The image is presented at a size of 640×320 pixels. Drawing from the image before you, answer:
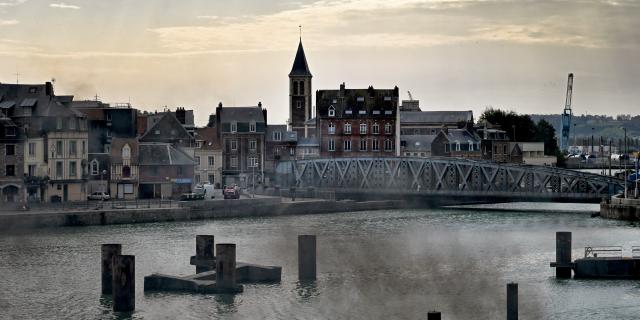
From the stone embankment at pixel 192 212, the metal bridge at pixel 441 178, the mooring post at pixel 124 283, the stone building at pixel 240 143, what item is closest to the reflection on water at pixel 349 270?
the mooring post at pixel 124 283

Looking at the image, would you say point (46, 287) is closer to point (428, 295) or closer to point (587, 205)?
point (428, 295)

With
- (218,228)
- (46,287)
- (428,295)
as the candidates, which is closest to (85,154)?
(218,228)

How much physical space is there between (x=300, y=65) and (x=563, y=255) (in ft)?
411

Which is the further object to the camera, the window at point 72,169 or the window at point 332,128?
the window at point 332,128

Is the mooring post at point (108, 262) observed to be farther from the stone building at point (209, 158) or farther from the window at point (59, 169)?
the stone building at point (209, 158)

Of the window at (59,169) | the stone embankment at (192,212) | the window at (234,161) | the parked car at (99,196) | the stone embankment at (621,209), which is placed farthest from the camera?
the window at (234,161)

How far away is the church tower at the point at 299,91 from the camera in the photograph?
194 metres

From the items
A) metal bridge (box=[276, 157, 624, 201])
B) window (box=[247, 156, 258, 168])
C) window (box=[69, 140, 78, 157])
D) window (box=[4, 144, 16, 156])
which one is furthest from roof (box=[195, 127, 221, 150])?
window (box=[4, 144, 16, 156])

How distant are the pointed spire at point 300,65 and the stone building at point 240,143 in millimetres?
27549

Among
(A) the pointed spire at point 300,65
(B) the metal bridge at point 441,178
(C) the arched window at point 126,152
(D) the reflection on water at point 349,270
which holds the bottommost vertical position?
(D) the reflection on water at point 349,270

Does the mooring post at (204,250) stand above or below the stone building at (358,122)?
below

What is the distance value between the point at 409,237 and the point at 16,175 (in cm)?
3815

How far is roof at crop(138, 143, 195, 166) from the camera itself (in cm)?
13325

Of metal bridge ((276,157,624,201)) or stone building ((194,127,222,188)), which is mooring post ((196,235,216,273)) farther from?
stone building ((194,127,222,188))
